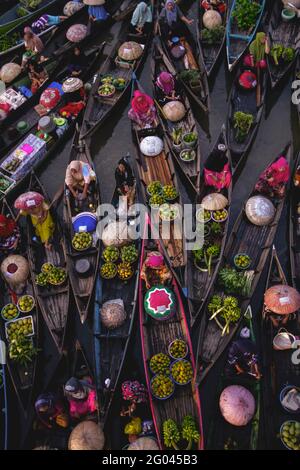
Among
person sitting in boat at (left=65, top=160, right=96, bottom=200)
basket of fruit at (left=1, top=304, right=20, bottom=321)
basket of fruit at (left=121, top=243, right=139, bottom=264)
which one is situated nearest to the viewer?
basket of fruit at (left=1, top=304, right=20, bottom=321)

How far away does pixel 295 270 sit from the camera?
1141 centimetres

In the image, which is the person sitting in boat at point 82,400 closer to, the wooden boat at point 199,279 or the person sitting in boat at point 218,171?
the wooden boat at point 199,279

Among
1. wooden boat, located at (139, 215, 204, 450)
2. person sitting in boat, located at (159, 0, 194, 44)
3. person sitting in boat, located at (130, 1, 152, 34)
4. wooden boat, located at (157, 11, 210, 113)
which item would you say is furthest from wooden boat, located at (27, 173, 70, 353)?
person sitting in boat, located at (159, 0, 194, 44)

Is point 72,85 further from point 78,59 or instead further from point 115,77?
point 78,59

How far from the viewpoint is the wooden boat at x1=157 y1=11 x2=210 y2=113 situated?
14836 millimetres

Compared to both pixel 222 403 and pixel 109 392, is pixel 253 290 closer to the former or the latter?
pixel 222 403

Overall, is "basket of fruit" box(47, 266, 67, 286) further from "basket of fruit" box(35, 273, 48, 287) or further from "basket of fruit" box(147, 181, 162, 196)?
"basket of fruit" box(147, 181, 162, 196)

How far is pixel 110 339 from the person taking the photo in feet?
35.1

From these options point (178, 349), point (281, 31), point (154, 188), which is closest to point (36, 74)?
point (154, 188)

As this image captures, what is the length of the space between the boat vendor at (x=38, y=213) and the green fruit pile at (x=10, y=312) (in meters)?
2.02

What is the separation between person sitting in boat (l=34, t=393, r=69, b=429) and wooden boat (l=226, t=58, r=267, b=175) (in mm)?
Answer: 8566

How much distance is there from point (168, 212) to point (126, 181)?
5.89ft
